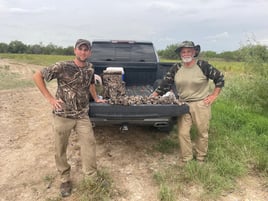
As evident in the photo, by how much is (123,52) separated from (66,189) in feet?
13.2

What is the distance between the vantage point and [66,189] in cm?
381

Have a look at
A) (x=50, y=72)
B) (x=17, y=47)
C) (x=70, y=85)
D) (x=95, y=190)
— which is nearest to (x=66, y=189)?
(x=95, y=190)

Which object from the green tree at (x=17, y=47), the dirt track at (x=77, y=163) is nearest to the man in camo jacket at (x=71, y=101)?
the dirt track at (x=77, y=163)

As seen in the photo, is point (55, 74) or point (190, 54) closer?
point (55, 74)

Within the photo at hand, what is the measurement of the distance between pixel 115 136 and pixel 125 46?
7.42 feet

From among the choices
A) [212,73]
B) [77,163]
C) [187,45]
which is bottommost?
[77,163]

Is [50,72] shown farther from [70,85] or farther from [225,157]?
[225,157]

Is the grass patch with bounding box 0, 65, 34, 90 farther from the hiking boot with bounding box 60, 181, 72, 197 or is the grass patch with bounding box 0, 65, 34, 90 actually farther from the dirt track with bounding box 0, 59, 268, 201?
the hiking boot with bounding box 60, 181, 72, 197

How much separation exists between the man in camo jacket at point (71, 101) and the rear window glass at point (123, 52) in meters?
3.11

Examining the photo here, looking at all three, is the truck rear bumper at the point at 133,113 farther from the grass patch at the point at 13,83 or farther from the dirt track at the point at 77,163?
the grass patch at the point at 13,83

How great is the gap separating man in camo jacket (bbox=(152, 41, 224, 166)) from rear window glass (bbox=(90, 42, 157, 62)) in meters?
2.71

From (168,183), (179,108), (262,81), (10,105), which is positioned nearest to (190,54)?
(179,108)

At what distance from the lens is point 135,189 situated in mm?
3930

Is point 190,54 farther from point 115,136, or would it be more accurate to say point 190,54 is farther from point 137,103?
point 115,136
